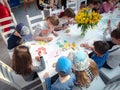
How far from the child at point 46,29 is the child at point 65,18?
A: 0.16 m

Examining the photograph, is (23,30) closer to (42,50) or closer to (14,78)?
(42,50)

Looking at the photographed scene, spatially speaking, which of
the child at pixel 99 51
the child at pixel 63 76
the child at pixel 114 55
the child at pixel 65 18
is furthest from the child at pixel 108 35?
the child at pixel 63 76

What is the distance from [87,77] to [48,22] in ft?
3.21

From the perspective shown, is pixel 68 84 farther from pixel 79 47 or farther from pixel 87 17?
pixel 87 17

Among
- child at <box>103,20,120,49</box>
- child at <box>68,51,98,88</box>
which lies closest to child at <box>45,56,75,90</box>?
child at <box>68,51,98,88</box>

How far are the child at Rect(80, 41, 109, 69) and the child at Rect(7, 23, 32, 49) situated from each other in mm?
731

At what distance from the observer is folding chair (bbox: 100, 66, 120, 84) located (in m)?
1.93

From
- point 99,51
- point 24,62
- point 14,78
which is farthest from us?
point 14,78

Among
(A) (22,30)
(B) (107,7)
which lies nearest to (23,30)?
(A) (22,30)

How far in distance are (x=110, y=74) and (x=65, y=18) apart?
105cm

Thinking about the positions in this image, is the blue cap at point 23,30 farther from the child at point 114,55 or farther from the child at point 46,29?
the child at point 114,55

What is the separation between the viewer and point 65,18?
91.4 inches

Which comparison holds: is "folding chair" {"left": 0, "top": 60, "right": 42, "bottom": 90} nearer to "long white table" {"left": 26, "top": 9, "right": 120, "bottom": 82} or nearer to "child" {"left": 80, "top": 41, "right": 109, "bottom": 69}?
"long white table" {"left": 26, "top": 9, "right": 120, "bottom": 82}

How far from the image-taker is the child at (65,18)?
7.29ft
